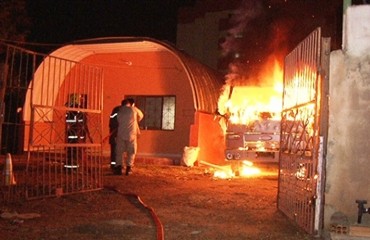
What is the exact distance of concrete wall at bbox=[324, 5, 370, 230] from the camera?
686cm

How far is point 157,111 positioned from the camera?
19594mm

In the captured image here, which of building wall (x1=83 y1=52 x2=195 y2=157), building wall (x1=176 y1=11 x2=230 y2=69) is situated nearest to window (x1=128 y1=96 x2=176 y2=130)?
building wall (x1=83 y1=52 x2=195 y2=157)

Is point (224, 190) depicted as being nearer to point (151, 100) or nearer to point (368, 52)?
point (368, 52)

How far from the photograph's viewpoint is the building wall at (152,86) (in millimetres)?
18844

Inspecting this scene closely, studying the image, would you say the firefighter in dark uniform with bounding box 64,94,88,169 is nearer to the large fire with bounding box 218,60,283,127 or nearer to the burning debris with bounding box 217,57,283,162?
the burning debris with bounding box 217,57,283,162

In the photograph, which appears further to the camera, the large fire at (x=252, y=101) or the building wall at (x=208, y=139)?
the building wall at (x=208, y=139)

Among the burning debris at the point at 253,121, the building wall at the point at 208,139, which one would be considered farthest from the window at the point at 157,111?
the burning debris at the point at 253,121

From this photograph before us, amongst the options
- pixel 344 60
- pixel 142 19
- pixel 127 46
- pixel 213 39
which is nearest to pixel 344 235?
pixel 344 60

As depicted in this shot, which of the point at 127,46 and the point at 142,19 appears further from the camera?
the point at 142,19

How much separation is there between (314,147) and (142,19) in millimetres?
33932

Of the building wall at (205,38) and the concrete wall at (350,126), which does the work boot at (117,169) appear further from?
the building wall at (205,38)

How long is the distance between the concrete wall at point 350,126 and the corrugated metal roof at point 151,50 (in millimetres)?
10768

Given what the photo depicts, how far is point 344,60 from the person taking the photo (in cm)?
696

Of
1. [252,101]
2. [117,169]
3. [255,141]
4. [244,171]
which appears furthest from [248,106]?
[117,169]
